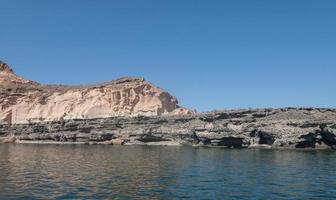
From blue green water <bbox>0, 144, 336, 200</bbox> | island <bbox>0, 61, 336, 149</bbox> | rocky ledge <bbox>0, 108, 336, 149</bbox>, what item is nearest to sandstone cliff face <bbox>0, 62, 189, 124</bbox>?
island <bbox>0, 61, 336, 149</bbox>

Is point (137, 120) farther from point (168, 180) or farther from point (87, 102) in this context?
point (168, 180)

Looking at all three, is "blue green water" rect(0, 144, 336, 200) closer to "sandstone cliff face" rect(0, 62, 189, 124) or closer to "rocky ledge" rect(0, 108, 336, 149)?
"rocky ledge" rect(0, 108, 336, 149)

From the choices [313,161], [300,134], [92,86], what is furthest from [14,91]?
[313,161]

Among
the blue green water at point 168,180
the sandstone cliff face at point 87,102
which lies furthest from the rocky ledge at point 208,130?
the blue green water at point 168,180

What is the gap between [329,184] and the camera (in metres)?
37.7

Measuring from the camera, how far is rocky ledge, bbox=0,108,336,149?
3420 inches

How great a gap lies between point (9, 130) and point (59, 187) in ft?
323

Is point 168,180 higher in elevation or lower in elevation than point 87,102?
lower

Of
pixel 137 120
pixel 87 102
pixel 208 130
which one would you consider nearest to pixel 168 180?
pixel 208 130

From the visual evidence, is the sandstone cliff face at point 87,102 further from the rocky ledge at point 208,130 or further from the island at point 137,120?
the rocky ledge at point 208,130

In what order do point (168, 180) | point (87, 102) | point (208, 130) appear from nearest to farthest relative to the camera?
point (168, 180) → point (208, 130) → point (87, 102)

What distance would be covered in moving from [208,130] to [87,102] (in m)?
57.0

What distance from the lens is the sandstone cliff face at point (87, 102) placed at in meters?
139

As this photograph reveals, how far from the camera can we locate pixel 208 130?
95812mm
